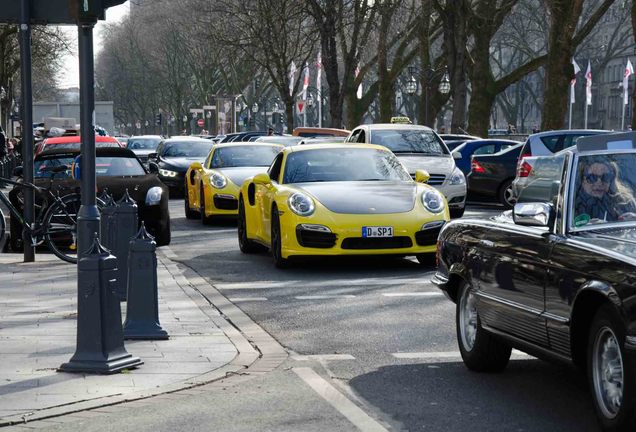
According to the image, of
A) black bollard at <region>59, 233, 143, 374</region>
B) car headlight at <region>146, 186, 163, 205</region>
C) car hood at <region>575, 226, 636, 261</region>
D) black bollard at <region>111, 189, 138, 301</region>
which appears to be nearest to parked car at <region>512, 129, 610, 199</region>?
car headlight at <region>146, 186, 163, 205</region>

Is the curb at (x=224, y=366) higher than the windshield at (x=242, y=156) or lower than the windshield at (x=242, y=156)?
lower

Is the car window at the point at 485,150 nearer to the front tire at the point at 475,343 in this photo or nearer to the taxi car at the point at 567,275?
the taxi car at the point at 567,275

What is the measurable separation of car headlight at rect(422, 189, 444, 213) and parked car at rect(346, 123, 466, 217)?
7651 mm

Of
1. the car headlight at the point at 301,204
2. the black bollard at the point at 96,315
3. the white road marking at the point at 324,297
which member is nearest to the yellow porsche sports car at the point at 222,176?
the car headlight at the point at 301,204

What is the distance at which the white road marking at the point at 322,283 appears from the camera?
45.6 ft

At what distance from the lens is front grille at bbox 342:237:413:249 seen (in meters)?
14.8

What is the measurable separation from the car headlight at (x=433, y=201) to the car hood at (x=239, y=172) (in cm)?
790

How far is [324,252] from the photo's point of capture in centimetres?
1488

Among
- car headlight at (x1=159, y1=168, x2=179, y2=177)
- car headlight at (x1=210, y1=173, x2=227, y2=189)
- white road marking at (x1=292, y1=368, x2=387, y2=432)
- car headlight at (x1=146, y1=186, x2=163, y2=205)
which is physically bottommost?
car headlight at (x1=159, y1=168, x2=179, y2=177)

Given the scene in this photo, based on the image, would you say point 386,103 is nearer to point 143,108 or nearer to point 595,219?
point 595,219

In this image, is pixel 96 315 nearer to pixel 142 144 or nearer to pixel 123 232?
pixel 123 232

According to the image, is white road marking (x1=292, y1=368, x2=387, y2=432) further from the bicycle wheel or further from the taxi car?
the bicycle wheel

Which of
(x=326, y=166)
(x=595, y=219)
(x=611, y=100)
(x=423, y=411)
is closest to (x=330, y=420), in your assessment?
(x=423, y=411)

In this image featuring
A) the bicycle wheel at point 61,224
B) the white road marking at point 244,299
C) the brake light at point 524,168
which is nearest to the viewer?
the white road marking at point 244,299
